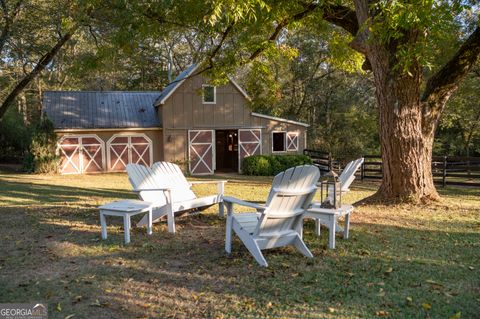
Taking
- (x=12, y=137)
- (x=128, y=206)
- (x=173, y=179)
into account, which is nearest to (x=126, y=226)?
(x=128, y=206)

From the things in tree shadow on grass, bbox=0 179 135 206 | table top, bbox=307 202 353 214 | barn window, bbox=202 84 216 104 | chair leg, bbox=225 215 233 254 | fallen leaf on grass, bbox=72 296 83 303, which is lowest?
fallen leaf on grass, bbox=72 296 83 303

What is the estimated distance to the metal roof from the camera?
1875 centimetres

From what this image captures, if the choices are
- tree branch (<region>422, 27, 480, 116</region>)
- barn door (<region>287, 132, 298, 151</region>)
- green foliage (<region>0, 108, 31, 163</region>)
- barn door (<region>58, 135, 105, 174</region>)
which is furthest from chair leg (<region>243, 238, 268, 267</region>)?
green foliage (<region>0, 108, 31, 163</region>)

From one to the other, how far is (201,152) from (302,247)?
1544 cm

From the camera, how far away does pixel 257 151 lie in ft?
67.1

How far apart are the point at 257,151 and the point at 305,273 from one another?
16.5 metres

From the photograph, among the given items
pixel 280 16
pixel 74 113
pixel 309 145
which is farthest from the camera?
pixel 309 145

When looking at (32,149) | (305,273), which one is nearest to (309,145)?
(32,149)

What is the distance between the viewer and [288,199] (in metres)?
4.26

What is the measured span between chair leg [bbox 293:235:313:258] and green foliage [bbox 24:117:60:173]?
15507 mm

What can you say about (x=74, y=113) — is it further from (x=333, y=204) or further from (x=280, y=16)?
(x=333, y=204)

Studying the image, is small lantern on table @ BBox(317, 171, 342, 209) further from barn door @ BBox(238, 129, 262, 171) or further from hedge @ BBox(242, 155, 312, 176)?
barn door @ BBox(238, 129, 262, 171)

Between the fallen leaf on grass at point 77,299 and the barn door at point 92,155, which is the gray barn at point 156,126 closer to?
the barn door at point 92,155

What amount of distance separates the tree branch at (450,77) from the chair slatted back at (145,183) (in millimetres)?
4950
